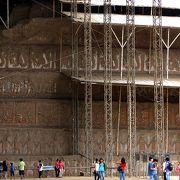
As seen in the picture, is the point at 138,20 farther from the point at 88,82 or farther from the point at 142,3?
the point at 88,82

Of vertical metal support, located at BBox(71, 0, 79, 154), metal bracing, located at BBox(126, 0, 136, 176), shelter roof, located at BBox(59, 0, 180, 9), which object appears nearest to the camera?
metal bracing, located at BBox(126, 0, 136, 176)

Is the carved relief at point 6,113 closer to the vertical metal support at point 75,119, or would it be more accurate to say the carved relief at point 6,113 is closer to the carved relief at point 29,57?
the carved relief at point 29,57

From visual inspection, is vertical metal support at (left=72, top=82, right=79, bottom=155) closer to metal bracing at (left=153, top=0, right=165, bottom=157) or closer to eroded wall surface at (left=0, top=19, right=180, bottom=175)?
eroded wall surface at (left=0, top=19, right=180, bottom=175)

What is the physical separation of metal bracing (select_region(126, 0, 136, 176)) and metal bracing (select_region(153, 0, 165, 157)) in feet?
4.47

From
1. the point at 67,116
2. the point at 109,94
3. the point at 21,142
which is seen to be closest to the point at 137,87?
the point at 109,94

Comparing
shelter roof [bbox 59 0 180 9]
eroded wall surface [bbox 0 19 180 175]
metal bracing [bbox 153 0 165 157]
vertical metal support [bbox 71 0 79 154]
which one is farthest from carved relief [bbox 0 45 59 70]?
metal bracing [bbox 153 0 165 157]

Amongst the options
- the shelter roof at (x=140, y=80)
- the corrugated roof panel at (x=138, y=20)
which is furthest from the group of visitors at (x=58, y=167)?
the corrugated roof panel at (x=138, y=20)

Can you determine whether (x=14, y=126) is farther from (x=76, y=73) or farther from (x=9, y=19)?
(x=9, y=19)

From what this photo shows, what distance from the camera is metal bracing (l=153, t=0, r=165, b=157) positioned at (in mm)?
41000

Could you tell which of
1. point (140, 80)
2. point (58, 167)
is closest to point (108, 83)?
point (140, 80)

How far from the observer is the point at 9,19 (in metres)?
49.7

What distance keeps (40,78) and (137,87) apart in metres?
6.93

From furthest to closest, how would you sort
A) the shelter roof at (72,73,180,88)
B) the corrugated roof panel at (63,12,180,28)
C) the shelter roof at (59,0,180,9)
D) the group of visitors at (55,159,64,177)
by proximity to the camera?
the shelter roof at (59,0,180,9)
the corrugated roof panel at (63,12,180,28)
the shelter roof at (72,73,180,88)
the group of visitors at (55,159,64,177)

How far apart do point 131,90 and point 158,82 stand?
1.85m
